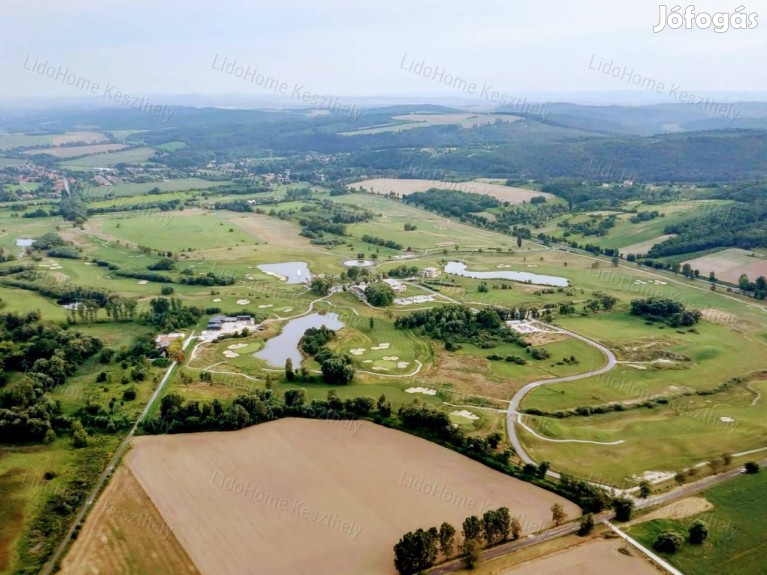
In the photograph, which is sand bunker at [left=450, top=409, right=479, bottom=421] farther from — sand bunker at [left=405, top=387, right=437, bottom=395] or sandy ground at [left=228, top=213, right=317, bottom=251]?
sandy ground at [left=228, top=213, right=317, bottom=251]

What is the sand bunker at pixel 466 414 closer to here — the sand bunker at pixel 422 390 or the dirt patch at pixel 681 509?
the sand bunker at pixel 422 390

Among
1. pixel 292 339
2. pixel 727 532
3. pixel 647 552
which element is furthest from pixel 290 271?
pixel 727 532

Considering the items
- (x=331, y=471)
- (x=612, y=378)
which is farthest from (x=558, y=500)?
(x=612, y=378)

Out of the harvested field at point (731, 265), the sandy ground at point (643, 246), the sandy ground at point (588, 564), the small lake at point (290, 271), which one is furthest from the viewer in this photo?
the sandy ground at point (643, 246)

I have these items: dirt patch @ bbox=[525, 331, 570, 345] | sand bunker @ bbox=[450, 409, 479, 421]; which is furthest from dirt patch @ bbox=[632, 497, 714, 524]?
dirt patch @ bbox=[525, 331, 570, 345]

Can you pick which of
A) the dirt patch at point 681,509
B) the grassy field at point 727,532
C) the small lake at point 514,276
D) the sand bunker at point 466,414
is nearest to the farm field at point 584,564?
the grassy field at point 727,532

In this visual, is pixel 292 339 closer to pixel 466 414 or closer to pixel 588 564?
pixel 466 414
